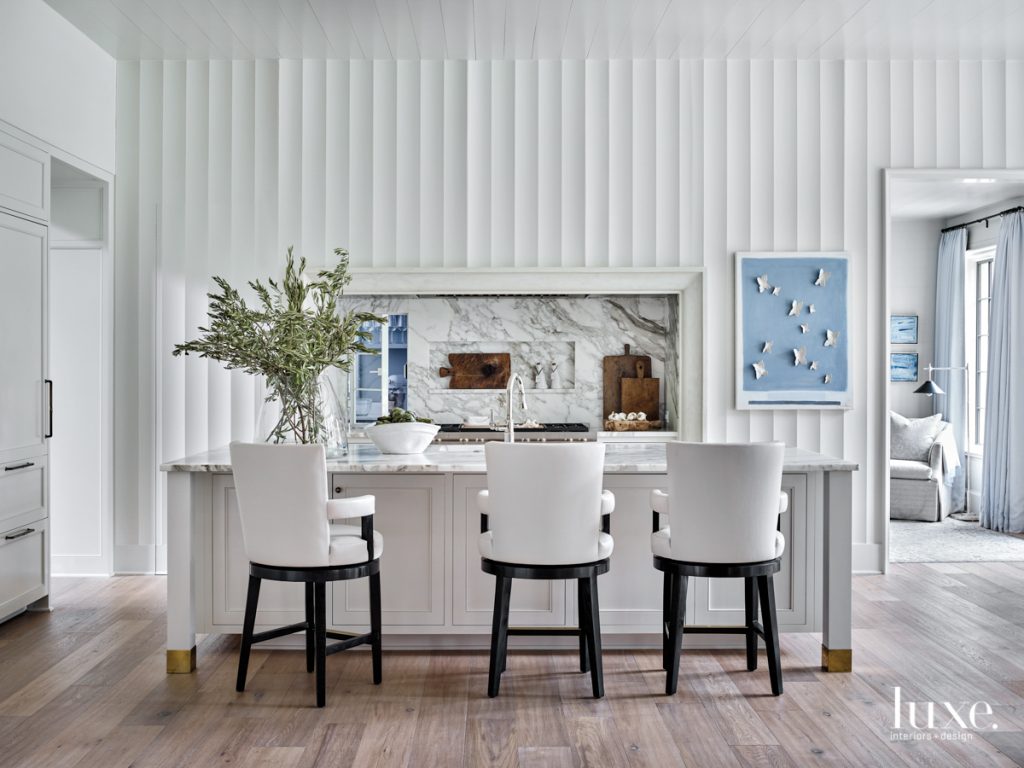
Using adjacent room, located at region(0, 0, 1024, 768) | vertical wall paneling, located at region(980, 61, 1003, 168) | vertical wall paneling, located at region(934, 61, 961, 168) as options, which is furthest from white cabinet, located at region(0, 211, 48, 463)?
vertical wall paneling, located at region(980, 61, 1003, 168)

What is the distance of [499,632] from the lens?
9.92ft

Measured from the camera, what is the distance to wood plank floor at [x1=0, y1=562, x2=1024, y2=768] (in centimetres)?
258

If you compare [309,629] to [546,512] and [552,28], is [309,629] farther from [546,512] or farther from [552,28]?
[552,28]

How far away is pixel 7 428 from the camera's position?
3971 millimetres

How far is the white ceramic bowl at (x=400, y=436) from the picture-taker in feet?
11.7

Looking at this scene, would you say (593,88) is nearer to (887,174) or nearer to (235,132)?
(887,174)

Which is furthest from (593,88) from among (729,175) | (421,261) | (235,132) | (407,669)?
(407,669)

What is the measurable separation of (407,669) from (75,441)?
2.84 meters

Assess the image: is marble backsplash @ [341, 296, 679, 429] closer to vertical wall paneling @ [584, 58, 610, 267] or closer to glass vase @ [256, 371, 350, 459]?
vertical wall paneling @ [584, 58, 610, 267]

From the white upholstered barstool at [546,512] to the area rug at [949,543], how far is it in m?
3.27

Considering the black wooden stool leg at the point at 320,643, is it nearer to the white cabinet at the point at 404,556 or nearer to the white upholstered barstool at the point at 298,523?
the white upholstered barstool at the point at 298,523

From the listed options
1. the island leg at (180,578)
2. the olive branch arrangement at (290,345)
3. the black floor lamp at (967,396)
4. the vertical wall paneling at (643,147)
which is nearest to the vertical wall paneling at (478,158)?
the vertical wall paneling at (643,147)

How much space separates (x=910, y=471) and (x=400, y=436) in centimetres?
486

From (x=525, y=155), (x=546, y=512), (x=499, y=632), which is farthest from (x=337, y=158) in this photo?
(x=499, y=632)
